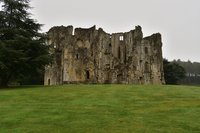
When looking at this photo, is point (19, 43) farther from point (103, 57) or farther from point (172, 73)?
point (172, 73)

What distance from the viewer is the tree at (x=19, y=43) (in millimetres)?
36938

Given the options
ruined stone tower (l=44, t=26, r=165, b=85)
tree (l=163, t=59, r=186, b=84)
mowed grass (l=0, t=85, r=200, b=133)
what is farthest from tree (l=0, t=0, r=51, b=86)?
tree (l=163, t=59, r=186, b=84)

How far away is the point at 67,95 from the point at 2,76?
46.3ft

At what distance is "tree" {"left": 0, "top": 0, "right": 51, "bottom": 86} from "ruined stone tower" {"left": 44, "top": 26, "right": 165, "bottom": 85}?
2331 centimetres

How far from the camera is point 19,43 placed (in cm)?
3828

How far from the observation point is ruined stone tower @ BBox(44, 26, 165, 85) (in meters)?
65.9

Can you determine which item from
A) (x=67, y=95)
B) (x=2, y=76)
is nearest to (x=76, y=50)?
(x=2, y=76)

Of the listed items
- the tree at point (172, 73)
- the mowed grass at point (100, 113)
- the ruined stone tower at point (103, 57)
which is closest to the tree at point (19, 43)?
the mowed grass at point (100, 113)

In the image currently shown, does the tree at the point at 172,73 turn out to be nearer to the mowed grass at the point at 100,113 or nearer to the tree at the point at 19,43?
the tree at the point at 19,43

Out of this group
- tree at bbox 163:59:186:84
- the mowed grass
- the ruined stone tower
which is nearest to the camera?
the mowed grass

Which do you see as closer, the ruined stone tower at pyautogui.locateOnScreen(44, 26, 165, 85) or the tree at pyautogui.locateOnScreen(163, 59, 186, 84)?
the ruined stone tower at pyautogui.locateOnScreen(44, 26, 165, 85)

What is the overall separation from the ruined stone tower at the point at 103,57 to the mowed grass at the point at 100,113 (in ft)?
115

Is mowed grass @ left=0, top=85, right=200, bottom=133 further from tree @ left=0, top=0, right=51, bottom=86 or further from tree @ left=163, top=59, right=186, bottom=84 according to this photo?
tree @ left=163, top=59, right=186, bottom=84

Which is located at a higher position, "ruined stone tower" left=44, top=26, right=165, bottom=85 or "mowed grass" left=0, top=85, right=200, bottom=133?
"ruined stone tower" left=44, top=26, right=165, bottom=85
